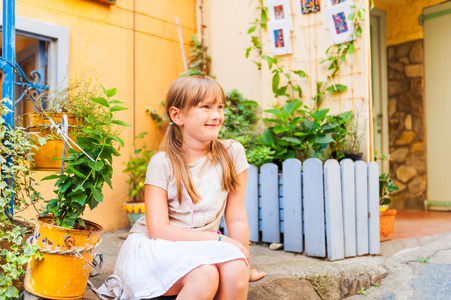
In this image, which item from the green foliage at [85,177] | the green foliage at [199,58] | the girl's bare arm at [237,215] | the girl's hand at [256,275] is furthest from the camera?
the green foliage at [199,58]

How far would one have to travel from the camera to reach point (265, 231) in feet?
10.4

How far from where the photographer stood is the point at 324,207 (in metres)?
2.83

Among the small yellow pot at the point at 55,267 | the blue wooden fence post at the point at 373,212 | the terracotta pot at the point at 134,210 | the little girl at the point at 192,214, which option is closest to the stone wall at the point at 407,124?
the blue wooden fence post at the point at 373,212

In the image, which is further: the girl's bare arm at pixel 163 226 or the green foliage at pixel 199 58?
the green foliage at pixel 199 58

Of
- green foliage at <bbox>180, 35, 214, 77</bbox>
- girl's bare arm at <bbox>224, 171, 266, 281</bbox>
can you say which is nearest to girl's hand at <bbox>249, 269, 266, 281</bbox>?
girl's bare arm at <bbox>224, 171, 266, 281</bbox>

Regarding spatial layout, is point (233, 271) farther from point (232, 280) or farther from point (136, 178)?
point (136, 178)

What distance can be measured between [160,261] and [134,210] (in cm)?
198

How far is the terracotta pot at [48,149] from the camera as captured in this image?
5.91ft

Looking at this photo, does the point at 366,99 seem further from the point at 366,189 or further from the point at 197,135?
the point at 197,135

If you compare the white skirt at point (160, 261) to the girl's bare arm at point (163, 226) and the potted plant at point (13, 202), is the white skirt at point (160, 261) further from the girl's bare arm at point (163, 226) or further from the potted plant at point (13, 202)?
the potted plant at point (13, 202)

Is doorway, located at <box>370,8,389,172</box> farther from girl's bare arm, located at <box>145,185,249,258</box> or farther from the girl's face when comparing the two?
girl's bare arm, located at <box>145,185,249,258</box>

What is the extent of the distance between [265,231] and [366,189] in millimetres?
828

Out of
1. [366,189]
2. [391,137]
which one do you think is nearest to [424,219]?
[391,137]

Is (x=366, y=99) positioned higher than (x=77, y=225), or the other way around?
(x=366, y=99)
